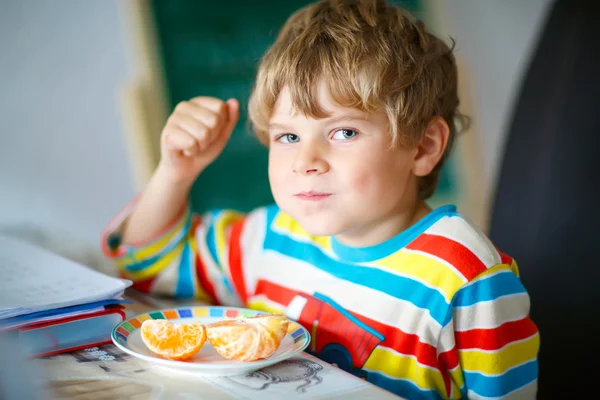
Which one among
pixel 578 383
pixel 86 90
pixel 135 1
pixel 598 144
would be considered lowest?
pixel 578 383

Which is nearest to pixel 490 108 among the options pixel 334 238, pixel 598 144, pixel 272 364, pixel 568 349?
pixel 598 144

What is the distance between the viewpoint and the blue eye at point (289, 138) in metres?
0.89

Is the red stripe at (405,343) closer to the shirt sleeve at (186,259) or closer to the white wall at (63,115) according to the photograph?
the shirt sleeve at (186,259)

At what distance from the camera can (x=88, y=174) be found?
176 cm

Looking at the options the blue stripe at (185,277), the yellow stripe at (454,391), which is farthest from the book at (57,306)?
the yellow stripe at (454,391)

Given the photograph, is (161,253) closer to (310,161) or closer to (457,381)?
(310,161)

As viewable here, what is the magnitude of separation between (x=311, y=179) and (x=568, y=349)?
2.26ft

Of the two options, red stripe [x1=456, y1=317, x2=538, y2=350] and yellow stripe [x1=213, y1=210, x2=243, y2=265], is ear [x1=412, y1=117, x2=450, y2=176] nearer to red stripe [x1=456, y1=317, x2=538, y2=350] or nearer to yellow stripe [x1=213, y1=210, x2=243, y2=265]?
red stripe [x1=456, y1=317, x2=538, y2=350]

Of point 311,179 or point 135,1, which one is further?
point 135,1

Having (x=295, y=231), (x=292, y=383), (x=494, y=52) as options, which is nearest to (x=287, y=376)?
(x=292, y=383)

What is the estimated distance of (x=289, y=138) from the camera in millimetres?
899

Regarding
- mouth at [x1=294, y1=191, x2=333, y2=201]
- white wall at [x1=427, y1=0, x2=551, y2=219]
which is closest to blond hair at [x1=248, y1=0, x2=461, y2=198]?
mouth at [x1=294, y1=191, x2=333, y2=201]

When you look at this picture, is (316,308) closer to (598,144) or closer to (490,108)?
(598,144)

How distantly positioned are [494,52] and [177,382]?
2.25 meters
